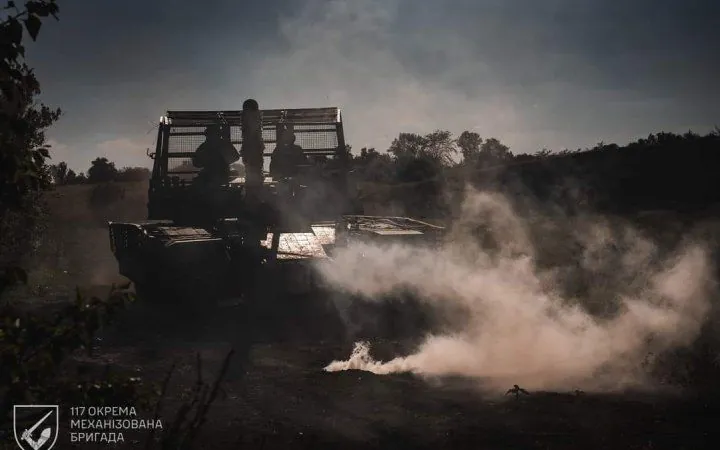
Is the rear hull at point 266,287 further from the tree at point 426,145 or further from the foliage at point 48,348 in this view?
the tree at point 426,145

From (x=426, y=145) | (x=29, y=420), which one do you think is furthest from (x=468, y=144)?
(x=29, y=420)

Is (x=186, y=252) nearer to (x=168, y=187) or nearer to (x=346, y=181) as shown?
(x=168, y=187)

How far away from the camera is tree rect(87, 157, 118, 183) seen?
45094 mm

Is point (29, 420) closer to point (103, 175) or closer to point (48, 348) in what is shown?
point (48, 348)

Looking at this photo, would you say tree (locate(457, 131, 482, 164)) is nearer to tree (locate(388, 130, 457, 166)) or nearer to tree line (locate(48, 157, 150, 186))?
tree (locate(388, 130, 457, 166))

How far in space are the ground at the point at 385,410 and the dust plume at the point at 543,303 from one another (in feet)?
Answer: 1.87

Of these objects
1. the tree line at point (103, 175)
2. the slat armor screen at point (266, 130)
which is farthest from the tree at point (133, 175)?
the slat armor screen at point (266, 130)

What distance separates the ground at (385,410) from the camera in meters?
5.12

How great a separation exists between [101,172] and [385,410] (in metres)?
44.3

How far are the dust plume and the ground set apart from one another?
0.57m

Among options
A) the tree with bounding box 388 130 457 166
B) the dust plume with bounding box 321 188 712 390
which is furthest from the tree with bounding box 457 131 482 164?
the dust plume with bounding box 321 188 712 390

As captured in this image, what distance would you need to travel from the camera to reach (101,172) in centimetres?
4553

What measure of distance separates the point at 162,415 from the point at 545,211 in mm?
19000

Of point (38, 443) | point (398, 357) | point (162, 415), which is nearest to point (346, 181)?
point (398, 357)
